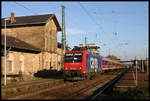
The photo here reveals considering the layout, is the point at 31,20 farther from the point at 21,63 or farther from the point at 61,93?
the point at 61,93

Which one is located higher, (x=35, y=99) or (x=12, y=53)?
(x=12, y=53)

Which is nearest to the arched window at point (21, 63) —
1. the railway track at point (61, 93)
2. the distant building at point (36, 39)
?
the distant building at point (36, 39)

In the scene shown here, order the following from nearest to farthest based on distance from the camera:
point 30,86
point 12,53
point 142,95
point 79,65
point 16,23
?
point 142,95, point 30,86, point 79,65, point 12,53, point 16,23

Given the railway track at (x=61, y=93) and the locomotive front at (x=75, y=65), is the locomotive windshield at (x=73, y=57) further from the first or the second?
the railway track at (x=61, y=93)

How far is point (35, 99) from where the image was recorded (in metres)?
11.5

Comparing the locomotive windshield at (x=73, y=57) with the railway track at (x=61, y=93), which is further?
the locomotive windshield at (x=73, y=57)

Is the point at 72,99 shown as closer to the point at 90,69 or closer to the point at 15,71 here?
the point at 90,69

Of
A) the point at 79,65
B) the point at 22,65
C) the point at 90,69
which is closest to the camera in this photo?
the point at 79,65

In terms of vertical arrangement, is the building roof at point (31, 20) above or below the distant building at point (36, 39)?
above

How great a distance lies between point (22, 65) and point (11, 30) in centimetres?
987

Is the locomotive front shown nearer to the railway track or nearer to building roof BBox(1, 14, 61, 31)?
the railway track

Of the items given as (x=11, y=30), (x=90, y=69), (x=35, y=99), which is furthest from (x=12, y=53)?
(x=35, y=99)

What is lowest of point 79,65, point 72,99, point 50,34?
point 72,99

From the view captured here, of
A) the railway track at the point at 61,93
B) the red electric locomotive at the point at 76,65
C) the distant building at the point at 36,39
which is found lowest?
the railway track at the point at 61,93
